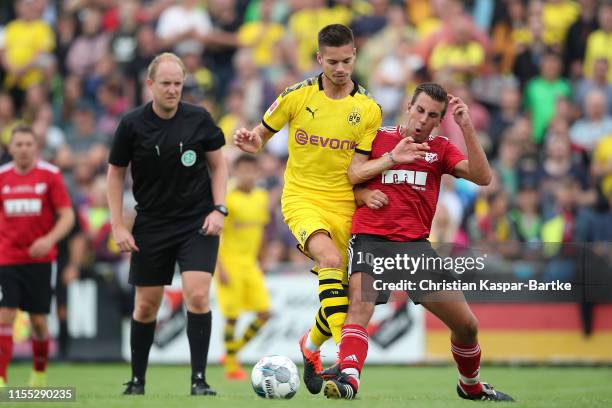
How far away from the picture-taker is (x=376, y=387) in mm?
12203

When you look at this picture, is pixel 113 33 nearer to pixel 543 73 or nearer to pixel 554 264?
pixel 543 73

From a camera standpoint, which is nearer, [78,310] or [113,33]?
[78,310]

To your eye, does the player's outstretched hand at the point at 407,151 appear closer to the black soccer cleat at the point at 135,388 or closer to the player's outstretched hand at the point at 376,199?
the player's outstretched hand at the point at 376,199

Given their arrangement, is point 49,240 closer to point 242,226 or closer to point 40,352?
point 40,352

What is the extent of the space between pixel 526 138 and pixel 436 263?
9.26m

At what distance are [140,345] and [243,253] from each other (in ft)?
16.8

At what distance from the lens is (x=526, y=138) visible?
17609 mm

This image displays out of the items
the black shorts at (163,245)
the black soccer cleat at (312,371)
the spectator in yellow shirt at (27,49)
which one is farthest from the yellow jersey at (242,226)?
the spectator in yellow shirt at (27,49)

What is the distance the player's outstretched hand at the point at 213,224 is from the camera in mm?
9930

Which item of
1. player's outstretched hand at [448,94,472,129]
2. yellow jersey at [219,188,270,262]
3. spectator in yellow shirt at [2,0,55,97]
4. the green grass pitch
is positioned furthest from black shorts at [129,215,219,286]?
spectator in yellow shirt at [2,0,55,97]

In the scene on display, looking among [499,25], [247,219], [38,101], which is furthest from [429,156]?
[38,101]

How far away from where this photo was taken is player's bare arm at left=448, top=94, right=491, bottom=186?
846cm

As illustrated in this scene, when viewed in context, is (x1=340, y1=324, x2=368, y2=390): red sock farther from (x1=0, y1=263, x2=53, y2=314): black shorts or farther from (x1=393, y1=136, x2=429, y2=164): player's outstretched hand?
(x1=0, y1=263, x2=53, y2=314): black shorts

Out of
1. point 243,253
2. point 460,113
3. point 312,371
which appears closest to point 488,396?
point 312,371
